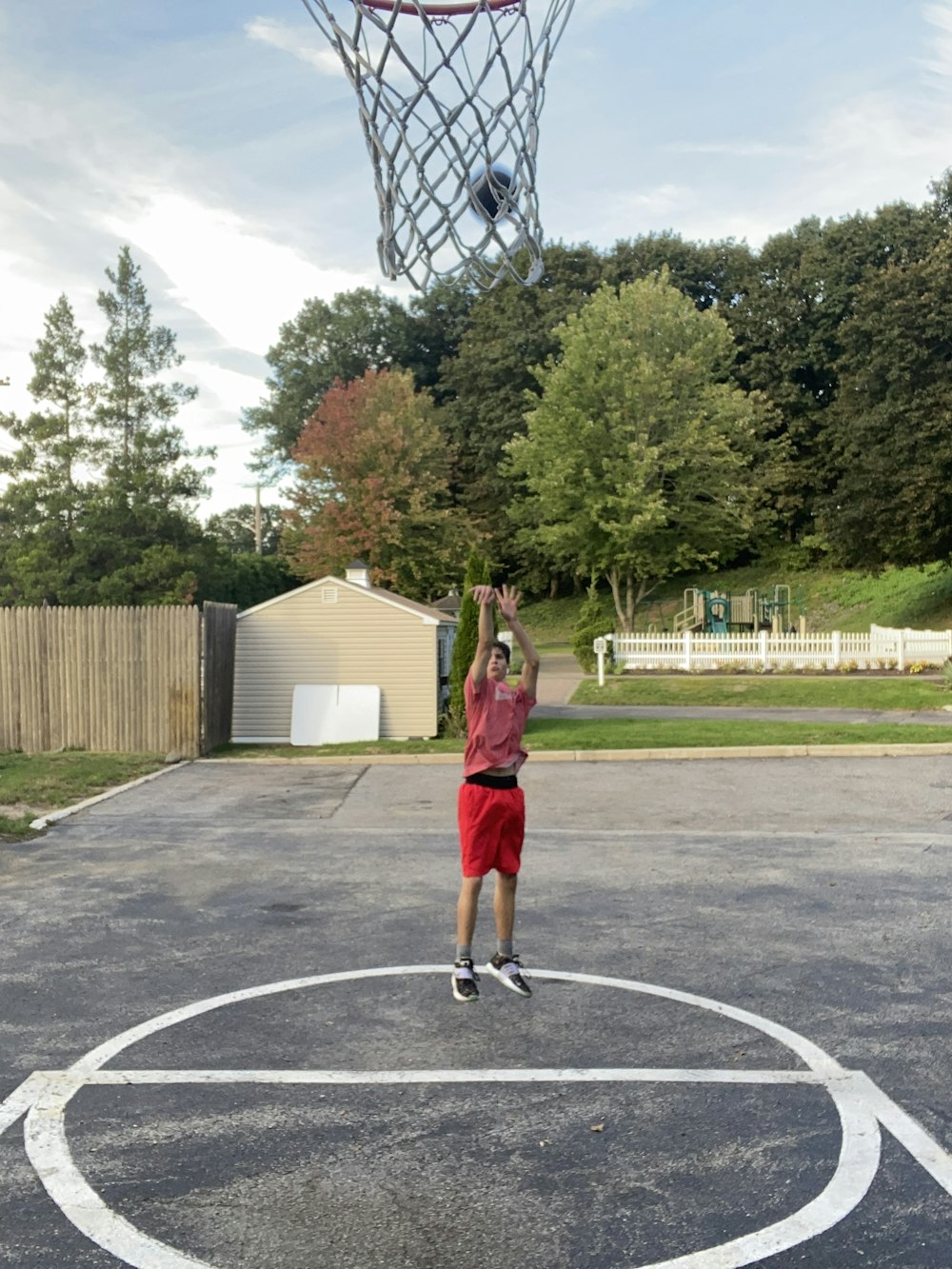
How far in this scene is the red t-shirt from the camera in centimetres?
621

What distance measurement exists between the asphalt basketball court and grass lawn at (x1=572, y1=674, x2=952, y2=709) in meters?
14.8

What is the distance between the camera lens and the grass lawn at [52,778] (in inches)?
478

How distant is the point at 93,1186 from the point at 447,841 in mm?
6801

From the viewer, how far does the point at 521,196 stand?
402 inches

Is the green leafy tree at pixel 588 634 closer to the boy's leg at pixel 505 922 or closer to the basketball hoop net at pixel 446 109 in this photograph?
the basketball hoop net at pixel 446 109

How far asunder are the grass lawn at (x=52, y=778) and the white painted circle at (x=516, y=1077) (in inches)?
244

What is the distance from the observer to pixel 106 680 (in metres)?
18.8

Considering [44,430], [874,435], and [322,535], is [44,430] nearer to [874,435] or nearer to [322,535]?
[322,535]

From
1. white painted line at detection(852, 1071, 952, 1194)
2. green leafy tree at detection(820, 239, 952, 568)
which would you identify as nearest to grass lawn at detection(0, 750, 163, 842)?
white painted line at detection(852, 1071, 952, 1194)

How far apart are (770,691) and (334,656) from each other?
10829 mm

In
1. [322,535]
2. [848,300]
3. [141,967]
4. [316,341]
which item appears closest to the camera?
[141,967]

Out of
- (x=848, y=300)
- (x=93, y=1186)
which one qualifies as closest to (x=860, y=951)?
(x=93, y=1186)

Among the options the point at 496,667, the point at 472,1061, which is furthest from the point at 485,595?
the point at 472,1061

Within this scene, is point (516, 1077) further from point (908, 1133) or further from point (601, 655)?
point (601, 655)
